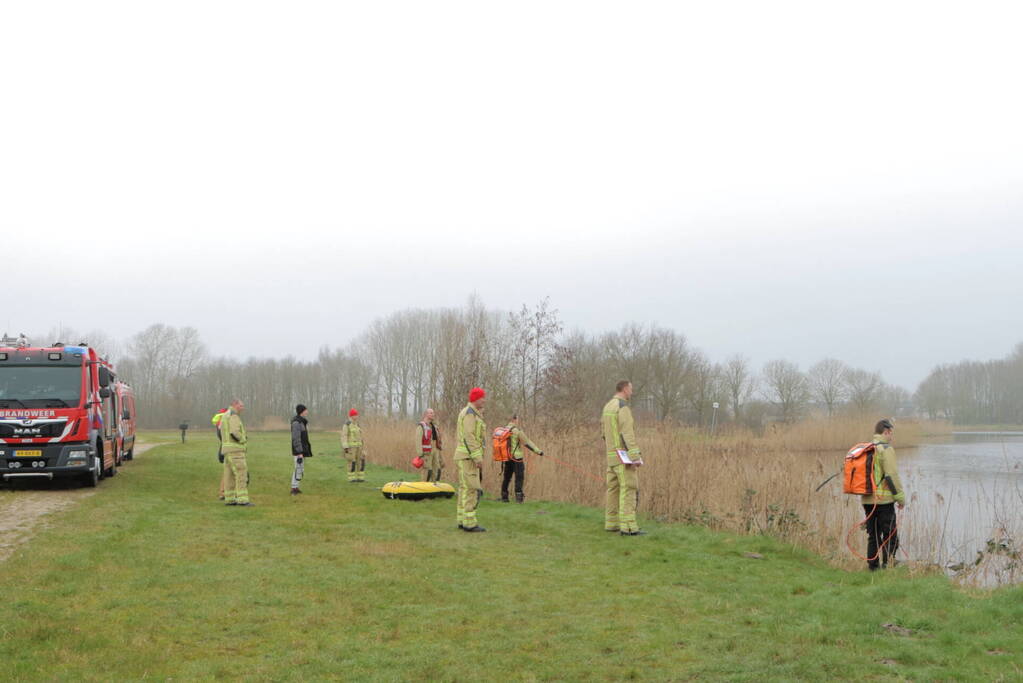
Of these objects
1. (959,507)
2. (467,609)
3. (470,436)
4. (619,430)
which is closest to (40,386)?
(470,436)

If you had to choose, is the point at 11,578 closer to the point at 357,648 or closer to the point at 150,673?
the point at 150,673

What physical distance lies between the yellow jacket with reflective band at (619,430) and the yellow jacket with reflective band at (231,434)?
21.0ft

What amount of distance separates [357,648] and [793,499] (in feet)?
28.0

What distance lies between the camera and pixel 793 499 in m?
12.8

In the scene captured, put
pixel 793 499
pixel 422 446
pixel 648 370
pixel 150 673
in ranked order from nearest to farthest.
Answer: pixel 150 673 < pixel 793 499 < pixel 422 446 < pixel 648 370

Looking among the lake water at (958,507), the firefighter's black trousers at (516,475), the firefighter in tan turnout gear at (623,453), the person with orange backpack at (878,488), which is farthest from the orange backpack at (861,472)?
the firefighter's black trousers at (516,475)

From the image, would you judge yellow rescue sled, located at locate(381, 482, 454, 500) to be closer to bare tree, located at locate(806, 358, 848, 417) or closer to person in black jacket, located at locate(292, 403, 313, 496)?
person in black jacket, located at locate(292, 403, 313, 496)

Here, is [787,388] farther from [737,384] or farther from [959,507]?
[959,507]

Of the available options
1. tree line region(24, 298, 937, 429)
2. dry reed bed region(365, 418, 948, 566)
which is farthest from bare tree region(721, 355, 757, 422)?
dry reed bed region(365, 418, 948, 566)

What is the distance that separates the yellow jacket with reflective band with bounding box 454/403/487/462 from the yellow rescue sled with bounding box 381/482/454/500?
4.10 m

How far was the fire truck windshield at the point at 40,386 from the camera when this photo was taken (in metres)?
16.3

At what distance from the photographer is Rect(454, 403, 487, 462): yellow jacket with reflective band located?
11.8m

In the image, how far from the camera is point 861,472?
9.80m

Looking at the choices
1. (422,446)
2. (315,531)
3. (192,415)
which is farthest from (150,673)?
(192,415)
